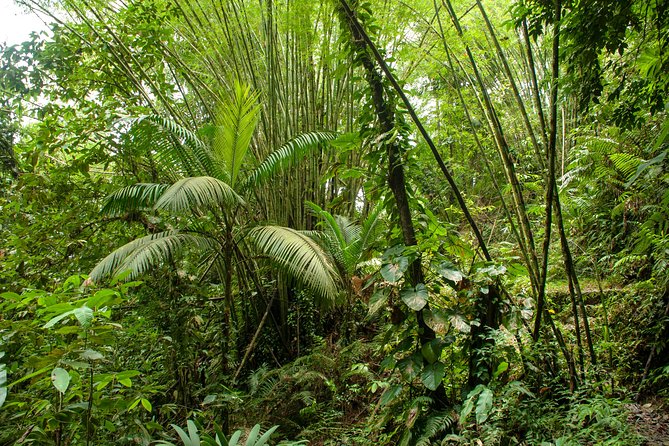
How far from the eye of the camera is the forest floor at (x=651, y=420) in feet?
6.39

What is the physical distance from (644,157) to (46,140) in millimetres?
5136

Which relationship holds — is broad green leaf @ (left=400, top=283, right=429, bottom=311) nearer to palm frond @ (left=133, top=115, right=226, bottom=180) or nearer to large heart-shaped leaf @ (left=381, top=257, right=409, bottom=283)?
large heart-shaped leaf @ (left=381, top=257, right=409, bottom=283)

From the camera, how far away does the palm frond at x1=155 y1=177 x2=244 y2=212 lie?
2555 mm

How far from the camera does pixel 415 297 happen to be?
2.00 m

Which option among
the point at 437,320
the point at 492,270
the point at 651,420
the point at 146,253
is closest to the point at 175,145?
the point at 146,253

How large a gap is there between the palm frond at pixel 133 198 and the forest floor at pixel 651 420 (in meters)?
3.25

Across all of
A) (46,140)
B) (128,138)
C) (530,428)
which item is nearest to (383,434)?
(530,428)

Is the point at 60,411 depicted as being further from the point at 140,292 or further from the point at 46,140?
the point at 46,140

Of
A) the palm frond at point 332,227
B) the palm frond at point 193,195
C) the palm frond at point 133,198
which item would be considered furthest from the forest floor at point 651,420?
the palm frond at point 133,198

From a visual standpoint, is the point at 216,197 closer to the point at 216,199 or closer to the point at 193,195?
the point at 216,199

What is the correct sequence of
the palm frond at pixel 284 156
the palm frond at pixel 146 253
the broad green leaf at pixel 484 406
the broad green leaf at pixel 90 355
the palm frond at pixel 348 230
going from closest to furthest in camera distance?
1. the broad green leaf at pixel 90 355
2. the broad green leaf at pixel 484 406
3. the palm frond at pixel 146 253
4. the palm frond at pixel 284 156
5. the palm frond at pixel 348 230

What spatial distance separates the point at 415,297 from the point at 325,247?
204 centimetres

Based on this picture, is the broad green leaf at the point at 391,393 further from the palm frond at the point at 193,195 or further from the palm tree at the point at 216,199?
the palm frond at the point at 193,195

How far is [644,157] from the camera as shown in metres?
3.71
